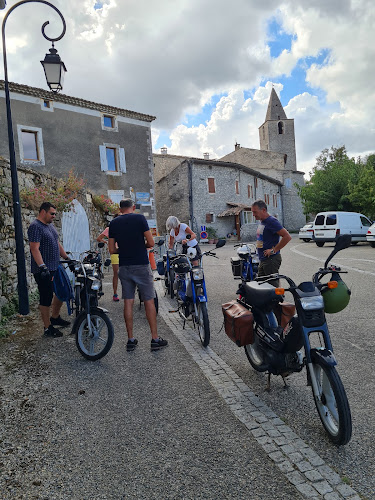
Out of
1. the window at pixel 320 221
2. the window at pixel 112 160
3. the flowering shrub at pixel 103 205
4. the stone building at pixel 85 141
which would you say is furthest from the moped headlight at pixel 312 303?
the window at pixel 112 160

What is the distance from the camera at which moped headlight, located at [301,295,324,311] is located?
256 cm

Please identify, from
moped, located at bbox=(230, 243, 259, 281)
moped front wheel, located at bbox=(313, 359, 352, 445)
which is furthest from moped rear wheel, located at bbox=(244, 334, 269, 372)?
moped, located at bbox=(230, 243, 259, 281)

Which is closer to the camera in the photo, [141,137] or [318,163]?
[141,137]

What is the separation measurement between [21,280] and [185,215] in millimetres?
30670

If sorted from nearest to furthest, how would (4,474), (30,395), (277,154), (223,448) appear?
(4,474) → (223,448) → (30,395) → (277,154)

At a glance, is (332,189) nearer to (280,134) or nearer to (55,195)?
(55,195)

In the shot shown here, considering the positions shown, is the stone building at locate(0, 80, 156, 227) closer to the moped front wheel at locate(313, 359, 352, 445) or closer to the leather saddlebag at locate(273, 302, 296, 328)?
the leather saddlebag at locate(273, 302, 296, 328)

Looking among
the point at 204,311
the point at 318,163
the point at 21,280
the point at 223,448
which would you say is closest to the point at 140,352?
the point at 204,311

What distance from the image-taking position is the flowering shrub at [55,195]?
766 centimetres

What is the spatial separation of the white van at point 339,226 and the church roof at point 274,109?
54.2 meters

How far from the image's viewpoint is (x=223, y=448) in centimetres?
244

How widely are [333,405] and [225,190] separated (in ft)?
120

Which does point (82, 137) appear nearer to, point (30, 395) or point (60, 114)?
point (60, 114)

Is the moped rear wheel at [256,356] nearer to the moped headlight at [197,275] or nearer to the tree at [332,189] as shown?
the moped headlight at [197,275]
